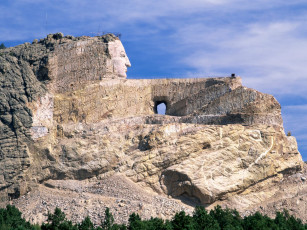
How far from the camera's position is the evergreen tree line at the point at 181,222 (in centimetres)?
6575

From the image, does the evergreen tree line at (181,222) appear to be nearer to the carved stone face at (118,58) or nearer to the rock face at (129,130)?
the rock face at (129,130)

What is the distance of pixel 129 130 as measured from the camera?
75.4 m

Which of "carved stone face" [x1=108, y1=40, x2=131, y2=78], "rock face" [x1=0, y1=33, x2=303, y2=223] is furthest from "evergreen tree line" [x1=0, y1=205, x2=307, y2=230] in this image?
"carved stone face" [x1=108, y1=40, x2=131, y2=78]

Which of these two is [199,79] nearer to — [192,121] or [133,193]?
[192,121]

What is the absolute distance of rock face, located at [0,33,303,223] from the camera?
238 ft

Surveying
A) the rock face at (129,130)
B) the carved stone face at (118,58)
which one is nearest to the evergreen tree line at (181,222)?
the rock face at (129,130)

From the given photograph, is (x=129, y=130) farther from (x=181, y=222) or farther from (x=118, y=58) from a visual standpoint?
(x=181, y=222)

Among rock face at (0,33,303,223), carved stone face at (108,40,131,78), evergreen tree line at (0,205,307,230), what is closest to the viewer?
evergreen tree line at (0,205,307,230)

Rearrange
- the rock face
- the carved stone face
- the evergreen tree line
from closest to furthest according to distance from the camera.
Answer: the evergreen tree line
the rock face
the carved stone face

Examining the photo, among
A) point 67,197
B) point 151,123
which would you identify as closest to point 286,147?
point 151,123

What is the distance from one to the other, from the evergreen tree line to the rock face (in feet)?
9.09

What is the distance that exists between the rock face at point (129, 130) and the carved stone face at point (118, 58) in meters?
0.07

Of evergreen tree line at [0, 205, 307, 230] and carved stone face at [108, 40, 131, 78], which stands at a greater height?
carved stone face at [108, 40, 131, 78]

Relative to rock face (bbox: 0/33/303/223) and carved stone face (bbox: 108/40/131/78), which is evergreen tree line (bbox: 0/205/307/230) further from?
carved stone face (bbox: 108/40/131/78)
